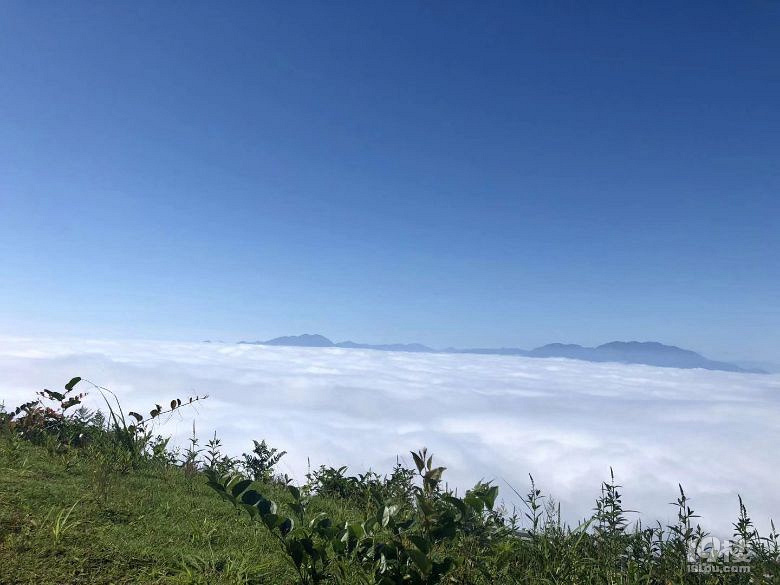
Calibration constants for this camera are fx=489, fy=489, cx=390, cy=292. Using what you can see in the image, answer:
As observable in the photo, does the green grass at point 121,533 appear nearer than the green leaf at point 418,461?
No

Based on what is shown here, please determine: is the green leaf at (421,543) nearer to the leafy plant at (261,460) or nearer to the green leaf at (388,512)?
the green leaf at (388,512)

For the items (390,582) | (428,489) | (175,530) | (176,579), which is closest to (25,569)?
(176,579)

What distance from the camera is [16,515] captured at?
4133 millimetres

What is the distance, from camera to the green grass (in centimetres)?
339

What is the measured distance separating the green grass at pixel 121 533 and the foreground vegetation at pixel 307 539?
0.01 meters

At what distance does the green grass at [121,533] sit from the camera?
339 cm

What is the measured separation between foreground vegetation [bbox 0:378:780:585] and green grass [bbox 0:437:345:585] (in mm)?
14

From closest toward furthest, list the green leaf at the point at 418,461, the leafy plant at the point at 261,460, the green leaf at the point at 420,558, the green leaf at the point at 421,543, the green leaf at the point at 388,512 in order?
1. the green leaf at the point at 420,558
2. the green leaf at the point at 421,543
3. the green leaf at the point at 388,512
4. the green leaf at the point at 418,461
5. the leafy plant at the point at 261,460

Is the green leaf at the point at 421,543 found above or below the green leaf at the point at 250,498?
below

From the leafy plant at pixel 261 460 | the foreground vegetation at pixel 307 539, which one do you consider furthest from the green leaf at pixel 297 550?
the leafy plant at pixel 261 460

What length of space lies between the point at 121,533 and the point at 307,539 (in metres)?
2.15

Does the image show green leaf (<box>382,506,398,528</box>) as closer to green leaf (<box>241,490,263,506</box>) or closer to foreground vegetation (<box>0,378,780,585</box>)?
foreground vegetation (<box>0,378,780,585</box>)

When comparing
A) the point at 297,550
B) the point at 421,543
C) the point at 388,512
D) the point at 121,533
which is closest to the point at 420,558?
the point at 421,543

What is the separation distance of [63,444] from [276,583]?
5.79m
